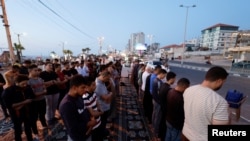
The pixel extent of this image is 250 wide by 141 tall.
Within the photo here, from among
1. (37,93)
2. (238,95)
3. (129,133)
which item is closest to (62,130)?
(37,93)

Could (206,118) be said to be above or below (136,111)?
above

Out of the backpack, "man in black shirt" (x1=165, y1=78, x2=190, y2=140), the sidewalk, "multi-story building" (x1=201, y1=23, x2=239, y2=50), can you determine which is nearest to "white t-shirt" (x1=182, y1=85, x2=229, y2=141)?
"man in black shirt" (x1=165, y1=78, x2=190, y2=140)

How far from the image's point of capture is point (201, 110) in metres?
1.95

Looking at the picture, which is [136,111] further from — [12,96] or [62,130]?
[12,96]

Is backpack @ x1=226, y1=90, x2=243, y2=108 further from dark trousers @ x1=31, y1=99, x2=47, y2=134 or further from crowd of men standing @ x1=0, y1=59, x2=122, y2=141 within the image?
dark trousers @ x1=31, y1=99, x2=47, y2=134

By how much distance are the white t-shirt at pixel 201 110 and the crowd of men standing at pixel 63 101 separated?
1468mm

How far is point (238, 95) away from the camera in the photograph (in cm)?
502

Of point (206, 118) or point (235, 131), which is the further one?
point (206, 118)

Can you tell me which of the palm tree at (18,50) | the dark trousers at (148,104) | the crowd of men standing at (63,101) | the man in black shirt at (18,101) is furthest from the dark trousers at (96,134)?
the palm tree at (18,50)

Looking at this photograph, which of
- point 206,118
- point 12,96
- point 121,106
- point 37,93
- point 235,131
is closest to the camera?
point 235,131

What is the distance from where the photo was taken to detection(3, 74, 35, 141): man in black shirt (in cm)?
354

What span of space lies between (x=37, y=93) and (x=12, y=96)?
1.08m

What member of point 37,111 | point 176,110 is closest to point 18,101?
point 37,111

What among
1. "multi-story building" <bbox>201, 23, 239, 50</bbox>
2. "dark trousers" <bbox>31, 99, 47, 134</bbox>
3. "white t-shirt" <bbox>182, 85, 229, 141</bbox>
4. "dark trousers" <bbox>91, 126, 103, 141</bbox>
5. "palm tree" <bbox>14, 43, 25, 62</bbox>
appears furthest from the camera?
"multi-story building" <bbox>201, 23, 239, 50</bbox>
